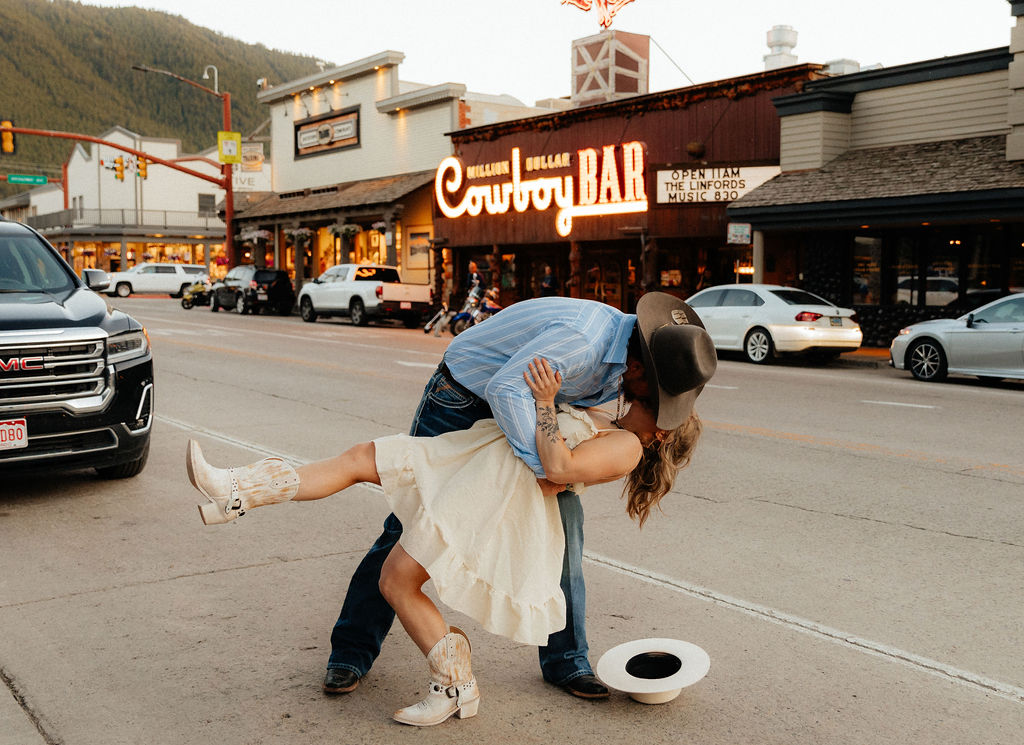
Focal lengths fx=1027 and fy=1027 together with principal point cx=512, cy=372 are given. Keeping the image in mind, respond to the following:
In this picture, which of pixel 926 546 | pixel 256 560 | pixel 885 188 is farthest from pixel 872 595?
pixel 885 188

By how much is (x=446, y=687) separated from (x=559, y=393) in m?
1.06

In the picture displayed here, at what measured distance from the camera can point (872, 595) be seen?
4988mm

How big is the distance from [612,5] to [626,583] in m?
26.1

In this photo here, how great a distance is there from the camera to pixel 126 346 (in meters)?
7.00

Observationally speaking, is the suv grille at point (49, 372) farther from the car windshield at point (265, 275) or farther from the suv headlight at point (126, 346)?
the car windshield at point (265, 275)

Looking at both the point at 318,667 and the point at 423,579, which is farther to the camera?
the point at 318,667

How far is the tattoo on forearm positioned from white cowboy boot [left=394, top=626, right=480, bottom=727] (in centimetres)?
77

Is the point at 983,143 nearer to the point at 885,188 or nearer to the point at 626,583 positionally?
the point at 885,188

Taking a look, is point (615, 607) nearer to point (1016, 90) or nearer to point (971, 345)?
point (971, 345)

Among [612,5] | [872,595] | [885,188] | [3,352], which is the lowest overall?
[872,595]

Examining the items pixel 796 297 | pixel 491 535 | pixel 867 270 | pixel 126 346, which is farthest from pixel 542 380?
pixel 867 270

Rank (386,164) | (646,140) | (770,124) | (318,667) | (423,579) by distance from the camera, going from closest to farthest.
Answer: (423,579) → (318,667) → (770,124) → (646,140) → (386,164)

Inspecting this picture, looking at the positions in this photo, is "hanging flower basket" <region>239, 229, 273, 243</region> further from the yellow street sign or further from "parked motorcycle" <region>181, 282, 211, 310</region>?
the yellow street sign

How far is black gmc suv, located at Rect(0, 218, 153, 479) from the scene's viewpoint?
6.32 metres
